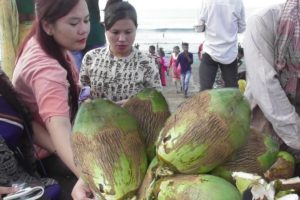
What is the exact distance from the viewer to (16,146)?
1.50m

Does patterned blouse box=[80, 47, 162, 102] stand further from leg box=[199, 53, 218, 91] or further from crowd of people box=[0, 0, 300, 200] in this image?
leg box=[199, 53, 218, 91]

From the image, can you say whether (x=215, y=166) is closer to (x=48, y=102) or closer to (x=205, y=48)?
(x=48, y=102)

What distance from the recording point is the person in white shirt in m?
4.50

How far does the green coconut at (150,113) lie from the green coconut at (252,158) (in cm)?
19

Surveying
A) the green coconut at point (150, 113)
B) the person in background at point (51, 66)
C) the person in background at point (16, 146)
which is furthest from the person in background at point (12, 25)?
the green coconut at point (150, 113)

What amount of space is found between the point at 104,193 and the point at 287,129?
1005 mm

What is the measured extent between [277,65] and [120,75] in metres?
1.07

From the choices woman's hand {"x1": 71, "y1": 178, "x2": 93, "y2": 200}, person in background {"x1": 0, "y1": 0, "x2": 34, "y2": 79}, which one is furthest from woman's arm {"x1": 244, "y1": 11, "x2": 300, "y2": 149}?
person in background {"x1": 0, "y1": 0, "x2": 34, "y2": 79}

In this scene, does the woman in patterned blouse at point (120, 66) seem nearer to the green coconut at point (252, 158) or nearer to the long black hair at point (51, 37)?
the long black hair at point (51, 37)

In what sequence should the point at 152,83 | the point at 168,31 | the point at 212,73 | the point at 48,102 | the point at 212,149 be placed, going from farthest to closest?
the point at 168,31, the point at 212,73, the point at 152,83, the point at 48,102, the point at 212,149

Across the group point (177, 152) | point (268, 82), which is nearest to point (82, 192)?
point (177, 152)

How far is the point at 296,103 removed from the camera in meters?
1.88

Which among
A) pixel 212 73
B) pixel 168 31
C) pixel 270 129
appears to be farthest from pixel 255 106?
pixel 168 31

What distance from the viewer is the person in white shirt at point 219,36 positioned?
4500 mm
